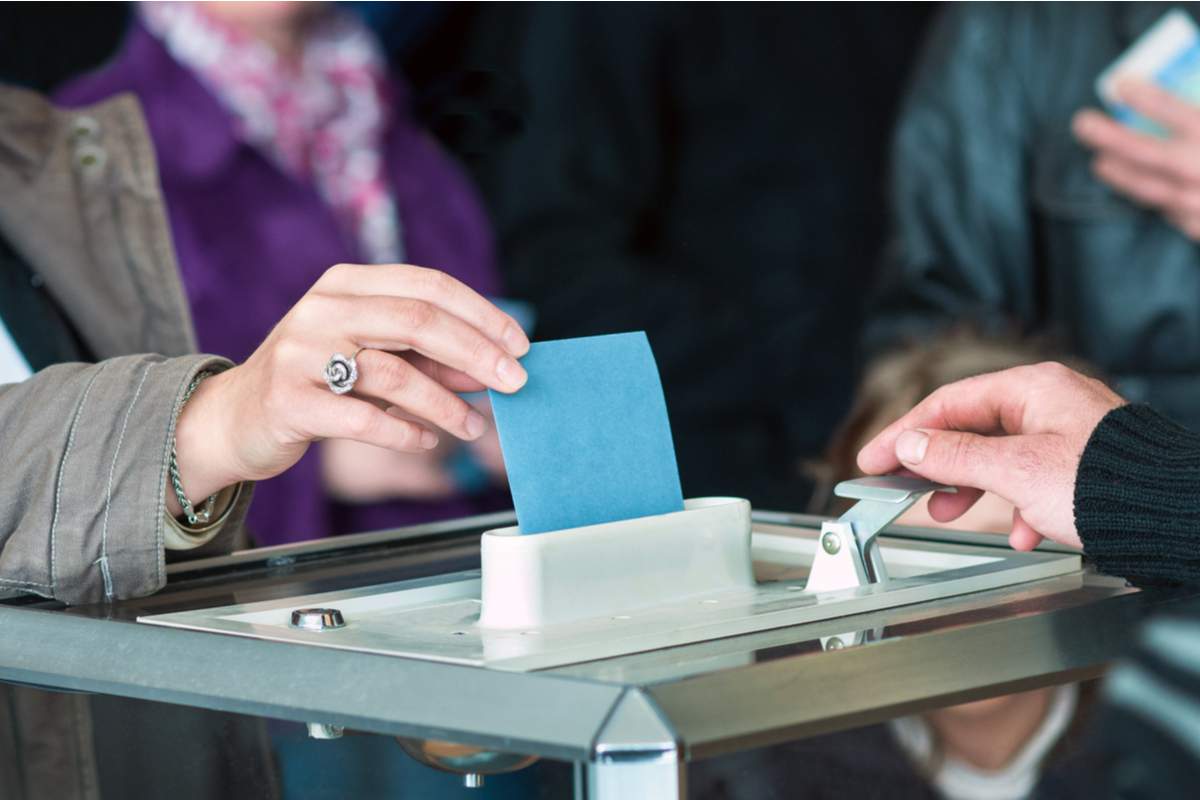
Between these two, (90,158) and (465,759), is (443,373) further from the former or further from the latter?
(90,158)

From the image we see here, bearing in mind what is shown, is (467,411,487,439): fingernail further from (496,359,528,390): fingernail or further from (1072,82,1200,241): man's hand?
(1072,82,1200,241): man's hand

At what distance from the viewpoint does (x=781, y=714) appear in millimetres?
690

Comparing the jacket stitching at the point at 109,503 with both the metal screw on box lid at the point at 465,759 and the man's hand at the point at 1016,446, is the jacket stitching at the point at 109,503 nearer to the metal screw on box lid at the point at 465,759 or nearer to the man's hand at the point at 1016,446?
the metal screw on box lid at the point at 465,759

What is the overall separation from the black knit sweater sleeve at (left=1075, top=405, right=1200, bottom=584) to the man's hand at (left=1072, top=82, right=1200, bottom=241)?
4.22 feet

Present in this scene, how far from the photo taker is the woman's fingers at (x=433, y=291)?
2.96 feet

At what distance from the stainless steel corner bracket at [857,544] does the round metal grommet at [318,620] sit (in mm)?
257

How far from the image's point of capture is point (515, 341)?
0.90 m

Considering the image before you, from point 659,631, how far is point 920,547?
30cm

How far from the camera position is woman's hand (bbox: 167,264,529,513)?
91 cm

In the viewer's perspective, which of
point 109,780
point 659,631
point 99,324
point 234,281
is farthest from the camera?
point 234,281

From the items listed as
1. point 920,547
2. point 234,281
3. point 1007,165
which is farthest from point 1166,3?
point 920,547

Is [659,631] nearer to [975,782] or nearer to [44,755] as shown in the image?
[975,782]

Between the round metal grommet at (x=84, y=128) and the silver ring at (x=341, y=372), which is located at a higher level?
the round metal grommet at (x=84, y=128)

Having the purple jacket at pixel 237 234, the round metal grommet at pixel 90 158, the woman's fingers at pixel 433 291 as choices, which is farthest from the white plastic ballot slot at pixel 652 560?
the purple jacket at pixel 237 234
